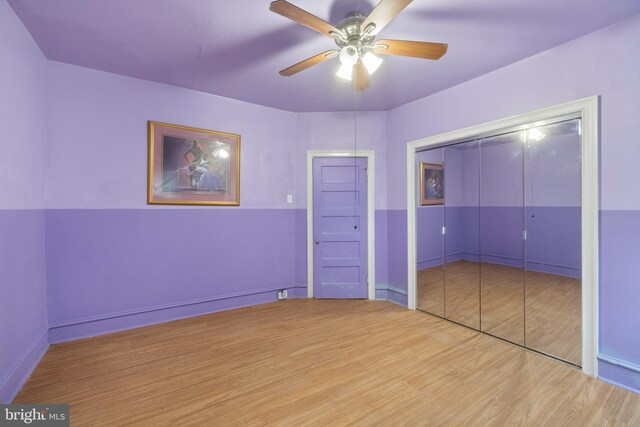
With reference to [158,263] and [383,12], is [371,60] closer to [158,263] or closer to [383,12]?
[383,12]

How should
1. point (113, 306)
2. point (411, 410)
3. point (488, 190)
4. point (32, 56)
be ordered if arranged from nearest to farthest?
point (411, 410)
point (32, 56)
point (113, 306)
point (488, 190)

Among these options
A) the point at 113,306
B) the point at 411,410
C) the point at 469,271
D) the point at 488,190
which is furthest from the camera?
the point at 469,271

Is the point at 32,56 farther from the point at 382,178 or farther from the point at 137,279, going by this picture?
the point at 382,178

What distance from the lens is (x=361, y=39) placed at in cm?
188

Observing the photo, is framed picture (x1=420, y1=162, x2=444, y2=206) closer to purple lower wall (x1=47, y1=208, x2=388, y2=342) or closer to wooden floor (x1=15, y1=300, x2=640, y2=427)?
purple lower wall (x1=47, y1=208, x2=388, y2=342)

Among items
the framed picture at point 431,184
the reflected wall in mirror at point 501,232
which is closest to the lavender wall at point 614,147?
the reflected wall in mirror at point 501,232

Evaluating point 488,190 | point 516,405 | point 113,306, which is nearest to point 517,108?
point 488,190

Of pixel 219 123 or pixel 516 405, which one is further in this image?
pixel 219 123

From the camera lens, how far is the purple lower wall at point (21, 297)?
183 cm

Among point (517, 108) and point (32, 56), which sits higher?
point (32, 56)

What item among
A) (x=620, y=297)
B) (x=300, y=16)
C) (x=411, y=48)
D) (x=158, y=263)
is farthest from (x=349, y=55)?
(x=158, y=263)

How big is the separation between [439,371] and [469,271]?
1.99 meters

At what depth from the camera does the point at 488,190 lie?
347 cm

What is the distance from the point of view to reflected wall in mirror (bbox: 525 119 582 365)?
7.86 feet
